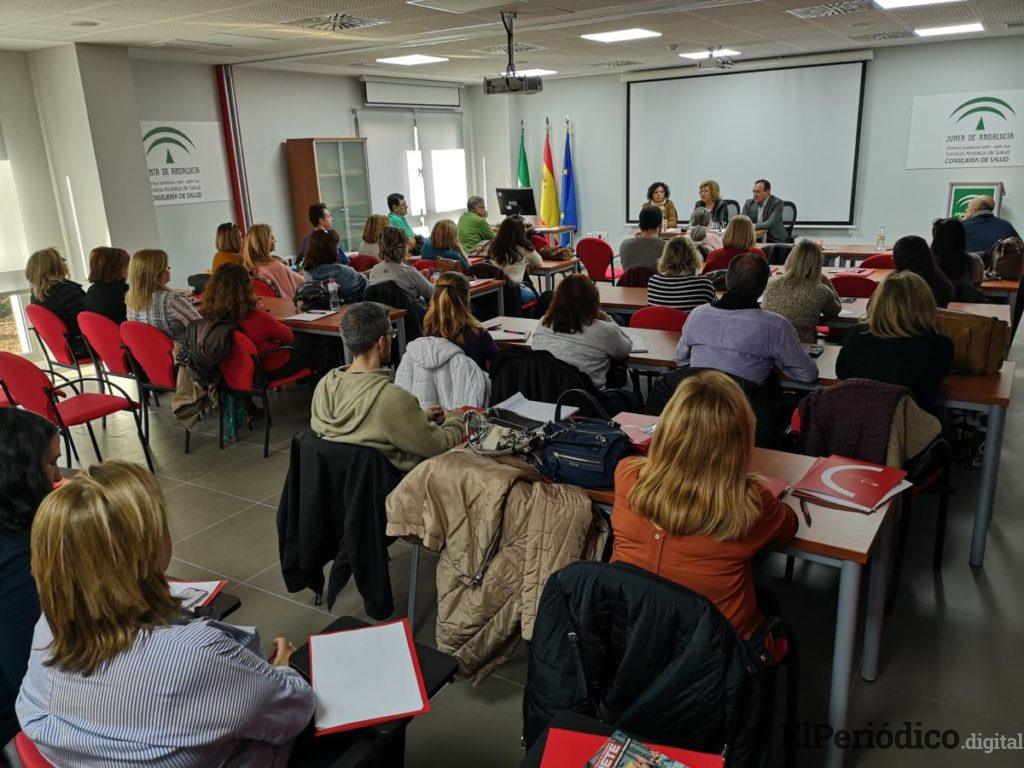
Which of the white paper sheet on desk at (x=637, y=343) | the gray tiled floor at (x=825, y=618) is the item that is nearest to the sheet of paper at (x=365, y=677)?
the gray tiled floor at (x=825, y=618)

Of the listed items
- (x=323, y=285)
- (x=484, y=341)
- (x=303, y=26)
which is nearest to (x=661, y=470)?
(x=484, y=341)

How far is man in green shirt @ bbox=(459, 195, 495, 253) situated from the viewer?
28.9ft

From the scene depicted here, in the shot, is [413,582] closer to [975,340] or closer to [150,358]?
[975,340]

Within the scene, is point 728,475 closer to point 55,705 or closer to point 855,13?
point 55,705

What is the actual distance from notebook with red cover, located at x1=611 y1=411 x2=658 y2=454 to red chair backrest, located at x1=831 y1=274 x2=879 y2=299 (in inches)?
130

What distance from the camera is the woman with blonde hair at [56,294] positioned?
5.35 m

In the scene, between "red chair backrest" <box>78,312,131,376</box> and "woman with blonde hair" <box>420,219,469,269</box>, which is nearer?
"red chair backrest" <box>78,312,131,376</box>

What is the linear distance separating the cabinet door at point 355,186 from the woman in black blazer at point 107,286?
4652 millimetres

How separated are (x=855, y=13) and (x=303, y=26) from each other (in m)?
4.73

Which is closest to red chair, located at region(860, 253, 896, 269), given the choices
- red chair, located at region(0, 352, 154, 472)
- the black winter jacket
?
→ the black winter jacket

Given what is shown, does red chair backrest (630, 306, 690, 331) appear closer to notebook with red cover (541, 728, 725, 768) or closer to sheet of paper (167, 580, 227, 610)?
sheet of paper (167, 580, 227, 610)

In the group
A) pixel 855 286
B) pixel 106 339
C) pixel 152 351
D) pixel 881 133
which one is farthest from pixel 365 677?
pixel 881 133

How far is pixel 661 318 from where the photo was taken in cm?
458

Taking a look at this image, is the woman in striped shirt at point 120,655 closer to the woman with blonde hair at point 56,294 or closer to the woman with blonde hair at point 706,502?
the woman with blonde hair at point 706,502
